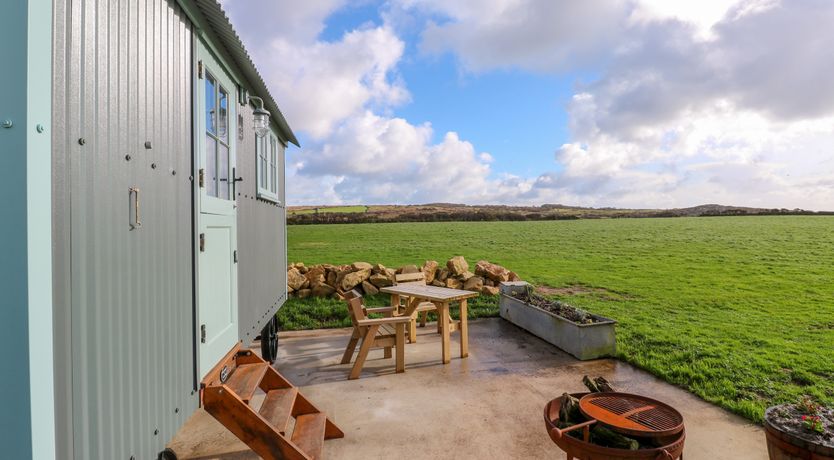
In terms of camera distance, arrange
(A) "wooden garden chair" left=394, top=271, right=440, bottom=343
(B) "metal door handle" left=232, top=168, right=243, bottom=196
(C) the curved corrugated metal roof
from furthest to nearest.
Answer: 1. (A) "wooden garden chair" left=394, top=271, right=440, bottom=343
2. (B) "metal door handle" left=232, top=168, right=243, bottom=196
3. (C) the curved corrugated metal roof

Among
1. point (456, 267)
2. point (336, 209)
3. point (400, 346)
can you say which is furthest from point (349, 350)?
point (336, 209)

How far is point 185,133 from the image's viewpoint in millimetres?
2889

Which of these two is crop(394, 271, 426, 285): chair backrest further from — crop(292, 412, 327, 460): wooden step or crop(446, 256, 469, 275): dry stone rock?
crop(292, 412, 327, 460): wooden step

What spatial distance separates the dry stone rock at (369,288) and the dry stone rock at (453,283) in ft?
5.09

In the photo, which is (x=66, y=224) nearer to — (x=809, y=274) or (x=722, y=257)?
(x=809, y=274)

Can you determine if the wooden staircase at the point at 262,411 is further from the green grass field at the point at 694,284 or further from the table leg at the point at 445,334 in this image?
the green grass field at the point at 694,284

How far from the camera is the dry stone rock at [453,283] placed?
9.89 metres

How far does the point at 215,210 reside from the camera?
3.49m

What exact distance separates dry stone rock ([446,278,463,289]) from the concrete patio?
2.96m

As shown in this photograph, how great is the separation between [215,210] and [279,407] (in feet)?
5.45

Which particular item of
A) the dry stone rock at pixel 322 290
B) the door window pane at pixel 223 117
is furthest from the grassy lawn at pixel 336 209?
the door window pane at pixel 223 117

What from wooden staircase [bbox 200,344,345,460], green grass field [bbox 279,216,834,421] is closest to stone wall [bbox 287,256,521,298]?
green grass field [bbox 279,216,834,421]

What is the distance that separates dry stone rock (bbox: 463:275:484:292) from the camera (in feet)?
32.7

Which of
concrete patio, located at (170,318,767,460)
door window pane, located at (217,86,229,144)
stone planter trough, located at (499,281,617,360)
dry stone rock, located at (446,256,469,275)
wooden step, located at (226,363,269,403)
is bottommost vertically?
concrete patio, located at (170,318,767,460)
